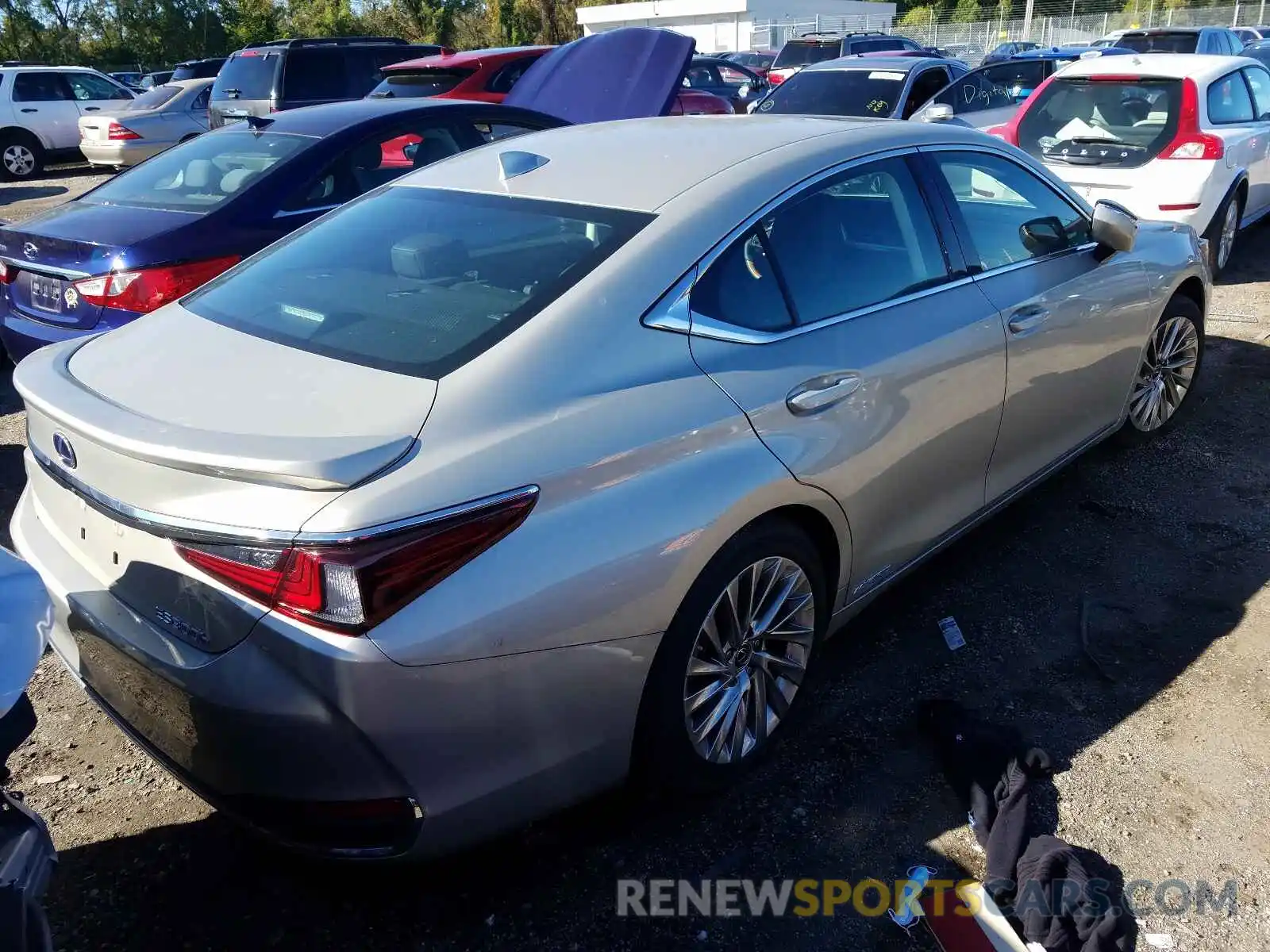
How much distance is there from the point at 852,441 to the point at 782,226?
2.03 feet

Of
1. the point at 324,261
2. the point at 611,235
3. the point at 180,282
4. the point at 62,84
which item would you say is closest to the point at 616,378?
the point at 611,235

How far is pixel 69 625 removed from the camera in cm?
239

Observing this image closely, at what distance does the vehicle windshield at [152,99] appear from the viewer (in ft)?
51.4

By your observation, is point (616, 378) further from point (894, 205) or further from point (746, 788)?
point (894, 205)

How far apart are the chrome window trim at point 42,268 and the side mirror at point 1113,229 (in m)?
4.29

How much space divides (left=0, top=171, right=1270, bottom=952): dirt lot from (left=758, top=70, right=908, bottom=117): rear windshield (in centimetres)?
742

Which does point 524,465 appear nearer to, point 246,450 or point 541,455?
point 541,455

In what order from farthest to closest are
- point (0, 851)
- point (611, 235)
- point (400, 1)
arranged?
1. point (400, 1)
2. point (611, 235)
3. point (0, 851)

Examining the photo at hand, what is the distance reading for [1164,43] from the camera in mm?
15594

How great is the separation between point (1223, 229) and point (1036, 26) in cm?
4203

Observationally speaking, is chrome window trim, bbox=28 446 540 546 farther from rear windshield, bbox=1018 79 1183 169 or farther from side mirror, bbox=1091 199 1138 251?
rear windshield, bbox=1018 79 1183 169

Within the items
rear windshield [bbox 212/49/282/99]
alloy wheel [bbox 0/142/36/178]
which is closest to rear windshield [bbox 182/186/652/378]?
rear windshield [bbox 212/49/282/99]


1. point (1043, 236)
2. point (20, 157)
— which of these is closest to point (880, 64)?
point (1043, 236)

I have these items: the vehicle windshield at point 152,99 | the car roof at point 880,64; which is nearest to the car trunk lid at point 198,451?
the car roof at point 880,64
